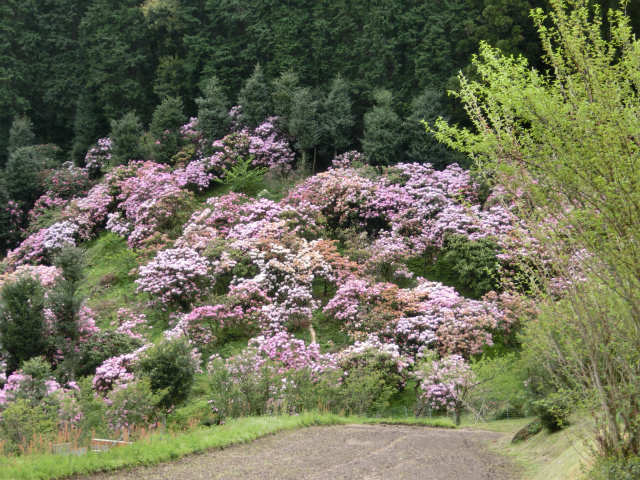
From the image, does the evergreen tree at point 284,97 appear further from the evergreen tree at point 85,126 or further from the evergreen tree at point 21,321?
the evergreen tree at point 21,321

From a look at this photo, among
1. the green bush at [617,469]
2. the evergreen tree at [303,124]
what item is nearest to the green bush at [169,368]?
the green bush at [617,469]

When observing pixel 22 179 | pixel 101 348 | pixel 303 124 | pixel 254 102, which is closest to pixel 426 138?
pixel 303 124

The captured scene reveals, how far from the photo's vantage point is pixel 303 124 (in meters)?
23.9

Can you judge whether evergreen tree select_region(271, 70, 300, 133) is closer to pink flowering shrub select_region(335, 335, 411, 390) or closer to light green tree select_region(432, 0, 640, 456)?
pink flowering shrub select_region(335, 335, 411, 390)

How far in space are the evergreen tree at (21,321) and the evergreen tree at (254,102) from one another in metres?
14.6

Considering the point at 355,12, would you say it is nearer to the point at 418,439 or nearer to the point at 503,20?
the point at 503,20

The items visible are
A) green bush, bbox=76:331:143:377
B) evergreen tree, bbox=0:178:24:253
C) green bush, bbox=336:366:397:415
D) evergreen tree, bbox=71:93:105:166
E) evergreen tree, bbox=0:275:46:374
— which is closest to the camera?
green bush, bbox=336:366:397:415

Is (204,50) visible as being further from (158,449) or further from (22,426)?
(158,449)

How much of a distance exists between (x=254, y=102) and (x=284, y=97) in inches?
65.7

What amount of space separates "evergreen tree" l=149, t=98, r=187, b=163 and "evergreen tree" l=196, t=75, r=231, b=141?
1.52m

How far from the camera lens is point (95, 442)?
7.95m

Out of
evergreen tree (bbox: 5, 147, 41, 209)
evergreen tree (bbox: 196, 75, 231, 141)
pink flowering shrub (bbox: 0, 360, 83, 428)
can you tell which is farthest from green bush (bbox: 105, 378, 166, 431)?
evergreen tree (bbox: 5, 147, 41, 209)

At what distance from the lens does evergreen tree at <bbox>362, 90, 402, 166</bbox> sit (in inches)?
881

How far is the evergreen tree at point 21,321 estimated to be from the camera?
13.5 metres
